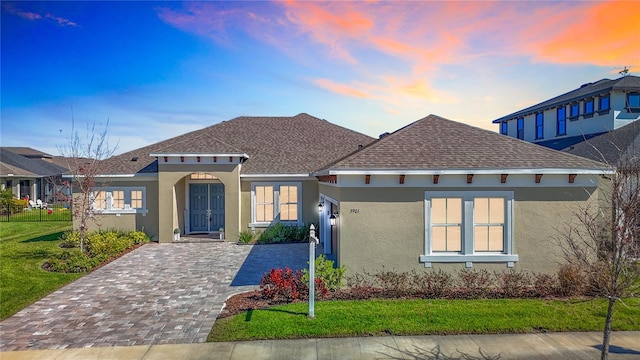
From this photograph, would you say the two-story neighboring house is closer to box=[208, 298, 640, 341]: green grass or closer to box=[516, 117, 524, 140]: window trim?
box=[516, 117, 524, 140]: window trim

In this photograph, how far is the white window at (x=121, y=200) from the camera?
18.0 meters

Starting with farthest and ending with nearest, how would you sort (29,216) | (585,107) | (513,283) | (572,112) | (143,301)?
(29,216), (572,112), (585,107), (513,283), (143,301)

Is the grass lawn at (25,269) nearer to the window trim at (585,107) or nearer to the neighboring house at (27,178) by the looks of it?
the neighboring house at (27,178)

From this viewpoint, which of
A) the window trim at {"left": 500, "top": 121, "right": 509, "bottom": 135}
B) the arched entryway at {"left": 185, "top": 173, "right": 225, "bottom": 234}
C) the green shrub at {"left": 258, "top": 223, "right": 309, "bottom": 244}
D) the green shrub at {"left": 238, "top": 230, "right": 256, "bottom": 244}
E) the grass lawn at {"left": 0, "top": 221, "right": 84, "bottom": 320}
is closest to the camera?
the grass lawn at {"left": 0, "top": 221, "right": 84, "bottom": 320}

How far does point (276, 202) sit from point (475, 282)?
11.1 m

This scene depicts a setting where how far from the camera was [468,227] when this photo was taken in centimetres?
997

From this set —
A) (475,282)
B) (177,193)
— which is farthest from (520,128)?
(177,193)

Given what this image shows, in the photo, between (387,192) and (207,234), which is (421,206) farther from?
(207,234)

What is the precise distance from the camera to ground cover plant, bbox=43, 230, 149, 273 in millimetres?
12445

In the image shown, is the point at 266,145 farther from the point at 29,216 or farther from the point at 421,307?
the point at 29,216

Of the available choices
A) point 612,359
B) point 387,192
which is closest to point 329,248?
point 387,192

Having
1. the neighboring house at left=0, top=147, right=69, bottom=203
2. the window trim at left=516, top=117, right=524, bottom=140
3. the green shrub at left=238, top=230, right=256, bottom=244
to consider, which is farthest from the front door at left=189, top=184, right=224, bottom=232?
the window trim at left=516, top=117, right=524, bottom=140

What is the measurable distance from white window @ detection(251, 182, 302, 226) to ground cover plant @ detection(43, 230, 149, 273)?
224 inches

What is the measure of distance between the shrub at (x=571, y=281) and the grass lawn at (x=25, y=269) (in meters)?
13.9
